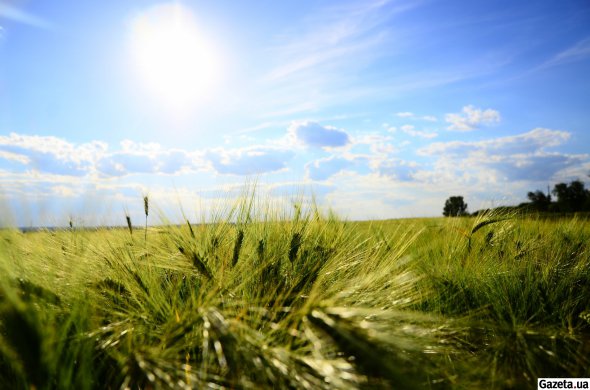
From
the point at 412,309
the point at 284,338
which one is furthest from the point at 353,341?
the point at 412,309

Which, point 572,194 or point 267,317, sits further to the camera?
point 572,194

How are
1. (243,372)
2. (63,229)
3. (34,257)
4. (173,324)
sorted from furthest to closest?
(63,229)
(34,257)
(173,324)
(243,372)

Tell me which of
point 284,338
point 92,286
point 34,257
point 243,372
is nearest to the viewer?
point 243,372

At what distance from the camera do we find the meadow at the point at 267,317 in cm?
114

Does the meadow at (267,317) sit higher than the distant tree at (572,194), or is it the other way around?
the distant tree at (572,194)

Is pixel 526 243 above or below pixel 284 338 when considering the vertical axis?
above

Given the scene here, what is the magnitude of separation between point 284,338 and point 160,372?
0.51 m

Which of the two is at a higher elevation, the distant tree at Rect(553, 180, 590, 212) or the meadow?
the distant tree at Rect(553, 180, 590, 212)

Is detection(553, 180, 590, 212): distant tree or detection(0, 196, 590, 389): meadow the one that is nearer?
detection(0, 196, 590, 389): meadow

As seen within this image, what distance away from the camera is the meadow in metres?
1.14

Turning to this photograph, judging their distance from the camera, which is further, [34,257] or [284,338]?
[34,257]

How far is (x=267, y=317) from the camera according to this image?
1.56 m

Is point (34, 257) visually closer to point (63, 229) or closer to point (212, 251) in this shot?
point (212, 251)

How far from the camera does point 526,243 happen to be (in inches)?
126
